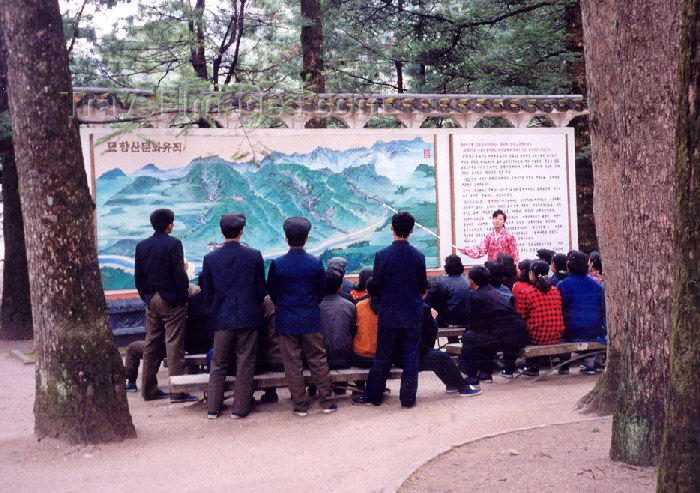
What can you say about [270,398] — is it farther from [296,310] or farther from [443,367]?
[443,367]

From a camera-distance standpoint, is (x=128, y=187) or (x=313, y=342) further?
(x=128, y=187)

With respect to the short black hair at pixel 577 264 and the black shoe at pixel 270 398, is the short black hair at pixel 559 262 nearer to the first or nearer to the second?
the short black hair at pixel 577 264

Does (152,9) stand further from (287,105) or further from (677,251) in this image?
(677,251)

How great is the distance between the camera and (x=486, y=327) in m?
→ 8.79

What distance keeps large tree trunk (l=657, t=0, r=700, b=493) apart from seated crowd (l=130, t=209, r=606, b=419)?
4066mm

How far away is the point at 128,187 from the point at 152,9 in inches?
223

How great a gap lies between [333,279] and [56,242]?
107 inches

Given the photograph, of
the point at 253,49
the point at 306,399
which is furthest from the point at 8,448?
the point at 253,49

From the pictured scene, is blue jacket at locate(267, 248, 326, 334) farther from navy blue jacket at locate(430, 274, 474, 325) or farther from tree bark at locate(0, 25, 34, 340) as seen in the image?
tree bark at locate(0, 25, 34, 340)

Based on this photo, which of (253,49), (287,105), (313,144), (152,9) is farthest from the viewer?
(253,49)

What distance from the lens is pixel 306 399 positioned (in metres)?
7.90

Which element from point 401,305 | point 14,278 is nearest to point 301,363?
point 401,305

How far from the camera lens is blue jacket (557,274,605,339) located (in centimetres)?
937

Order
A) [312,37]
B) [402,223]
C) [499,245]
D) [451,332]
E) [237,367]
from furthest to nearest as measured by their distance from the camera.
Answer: [312,37]
[499,245]
[451,332]
[402,223]
[237,367]
